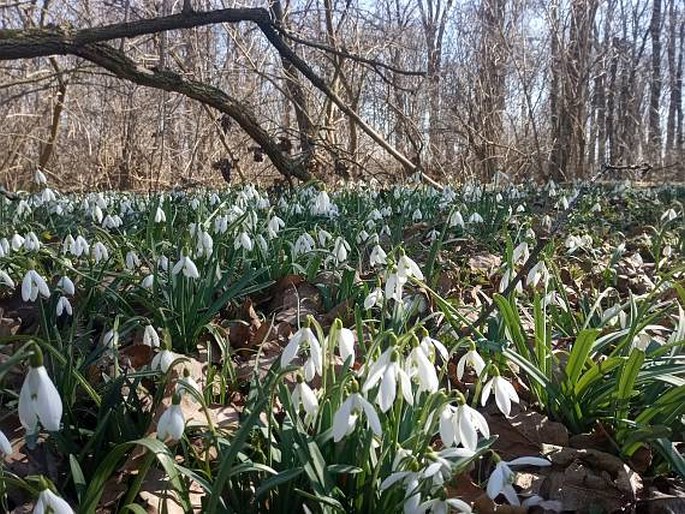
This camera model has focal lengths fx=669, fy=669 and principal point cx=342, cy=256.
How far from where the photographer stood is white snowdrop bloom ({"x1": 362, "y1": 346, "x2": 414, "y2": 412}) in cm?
118

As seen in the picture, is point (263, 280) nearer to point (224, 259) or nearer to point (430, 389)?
point (224, 259)

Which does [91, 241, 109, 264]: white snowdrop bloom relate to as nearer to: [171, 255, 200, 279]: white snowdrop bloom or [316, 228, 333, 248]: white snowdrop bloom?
[171, 255, 200, 279]: white snowdrop bloom

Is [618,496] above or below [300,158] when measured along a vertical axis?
below

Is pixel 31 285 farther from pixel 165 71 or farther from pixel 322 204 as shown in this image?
pixel 165 71

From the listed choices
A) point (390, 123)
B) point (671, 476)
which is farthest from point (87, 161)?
point (671, 476)

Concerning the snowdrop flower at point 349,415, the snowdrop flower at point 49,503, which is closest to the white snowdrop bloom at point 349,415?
the snowdrop flower at point 349,415

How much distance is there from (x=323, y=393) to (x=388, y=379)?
0.29 metres

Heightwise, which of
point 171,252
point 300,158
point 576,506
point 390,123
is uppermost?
point 390,123

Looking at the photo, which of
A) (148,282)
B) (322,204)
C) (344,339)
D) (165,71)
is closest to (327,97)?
(165,71)

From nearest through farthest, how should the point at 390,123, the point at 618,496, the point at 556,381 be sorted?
the point at 618,496 → the point at 556,381 → the point at 390,123

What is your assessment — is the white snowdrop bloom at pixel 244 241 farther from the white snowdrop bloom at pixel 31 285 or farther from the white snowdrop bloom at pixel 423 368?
the white snowdrop bloom at pixel 423 368

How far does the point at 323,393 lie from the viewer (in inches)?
56.9

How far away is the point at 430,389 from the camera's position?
1.29 metres

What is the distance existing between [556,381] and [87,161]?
12.5 m
